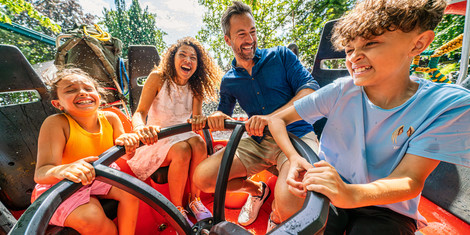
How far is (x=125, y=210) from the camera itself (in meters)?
1.03

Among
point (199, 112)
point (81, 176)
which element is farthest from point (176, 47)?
point (81, 176)

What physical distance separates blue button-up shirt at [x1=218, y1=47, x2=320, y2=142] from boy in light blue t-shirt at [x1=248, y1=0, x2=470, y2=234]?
2.09 feet

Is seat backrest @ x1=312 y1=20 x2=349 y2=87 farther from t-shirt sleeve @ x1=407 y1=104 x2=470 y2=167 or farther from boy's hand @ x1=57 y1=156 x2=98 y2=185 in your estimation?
boy's hand @ x1=57 y1=156 x2=98 y2=185

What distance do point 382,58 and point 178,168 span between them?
1303mm

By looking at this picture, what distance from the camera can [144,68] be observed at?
2721 millimetres

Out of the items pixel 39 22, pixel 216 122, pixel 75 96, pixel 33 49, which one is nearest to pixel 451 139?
pixel 216 122

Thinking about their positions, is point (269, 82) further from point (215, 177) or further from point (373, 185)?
point (373, 185)

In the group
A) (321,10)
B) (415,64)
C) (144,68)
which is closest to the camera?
(144,68)

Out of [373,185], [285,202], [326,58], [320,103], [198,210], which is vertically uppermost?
[326,58]

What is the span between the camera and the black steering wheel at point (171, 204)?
453 mm

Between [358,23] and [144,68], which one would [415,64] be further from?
[144,68]

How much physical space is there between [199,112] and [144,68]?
1.42 meters

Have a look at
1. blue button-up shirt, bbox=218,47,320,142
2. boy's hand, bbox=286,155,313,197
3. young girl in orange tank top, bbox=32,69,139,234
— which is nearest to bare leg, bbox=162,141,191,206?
young girl in orange tank top, bbox=32,69,139,234

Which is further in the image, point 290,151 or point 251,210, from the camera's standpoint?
point 251,210
